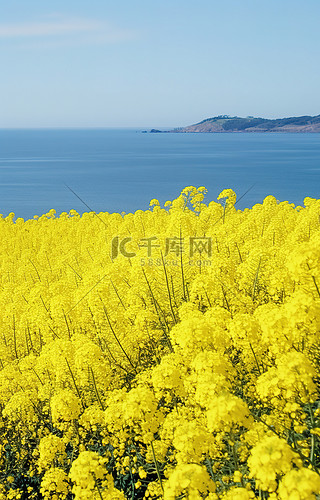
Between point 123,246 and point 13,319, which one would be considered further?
point 123,246

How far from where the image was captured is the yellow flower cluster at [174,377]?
15.0 feet

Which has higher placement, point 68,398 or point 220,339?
point 220,339

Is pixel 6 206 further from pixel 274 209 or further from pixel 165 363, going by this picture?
pixel 165 363

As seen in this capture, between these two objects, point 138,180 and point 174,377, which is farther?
point 138,180

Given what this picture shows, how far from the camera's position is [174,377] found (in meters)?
5.67

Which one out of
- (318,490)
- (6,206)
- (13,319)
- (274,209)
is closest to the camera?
(318,490)

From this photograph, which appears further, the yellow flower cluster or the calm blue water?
the calm blue water

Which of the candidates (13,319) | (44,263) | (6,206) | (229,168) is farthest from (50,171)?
(13,319)

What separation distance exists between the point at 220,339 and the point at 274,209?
899 cm

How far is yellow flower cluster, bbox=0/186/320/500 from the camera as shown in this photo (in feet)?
15.0

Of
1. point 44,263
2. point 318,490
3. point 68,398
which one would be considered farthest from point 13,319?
point 318,490

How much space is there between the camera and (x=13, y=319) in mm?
10328

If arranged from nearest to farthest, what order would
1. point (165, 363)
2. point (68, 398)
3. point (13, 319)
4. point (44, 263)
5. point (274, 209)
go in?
point (165, 363) → point (68, 398) → point (13, 319) → point (274, 209) → point (44, 263)

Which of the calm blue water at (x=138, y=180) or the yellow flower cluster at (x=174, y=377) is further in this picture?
the calm blue water at (x=138, y=180)
